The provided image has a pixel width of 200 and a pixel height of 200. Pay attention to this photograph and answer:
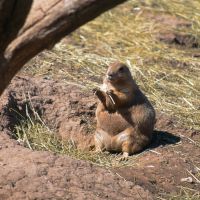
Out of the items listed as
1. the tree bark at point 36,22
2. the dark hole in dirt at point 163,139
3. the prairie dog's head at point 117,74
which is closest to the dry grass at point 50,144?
the dark hole in dirt at point 163,139

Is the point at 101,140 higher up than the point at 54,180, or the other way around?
the point at 54,180

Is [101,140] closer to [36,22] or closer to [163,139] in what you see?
[163,139]

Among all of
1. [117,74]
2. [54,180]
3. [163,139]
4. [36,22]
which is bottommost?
[163,139]

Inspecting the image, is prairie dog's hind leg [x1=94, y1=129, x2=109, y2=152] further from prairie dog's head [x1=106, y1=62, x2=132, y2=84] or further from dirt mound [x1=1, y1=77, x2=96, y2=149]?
prairie dog's head [x1=106, y1=62, x2=132, y2=84]

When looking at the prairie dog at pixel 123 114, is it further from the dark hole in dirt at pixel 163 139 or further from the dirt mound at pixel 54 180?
the dirt mound at pixel 54 180

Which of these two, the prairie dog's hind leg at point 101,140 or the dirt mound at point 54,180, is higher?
the dirt mound at point 54,180

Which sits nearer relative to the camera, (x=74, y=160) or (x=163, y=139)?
(x=74, y=160)

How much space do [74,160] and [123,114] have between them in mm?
1476

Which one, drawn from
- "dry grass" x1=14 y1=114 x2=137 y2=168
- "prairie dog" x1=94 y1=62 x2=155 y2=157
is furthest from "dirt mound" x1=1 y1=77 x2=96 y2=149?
"prairie dog" x1=94 y1=62 x2=155 y2=157

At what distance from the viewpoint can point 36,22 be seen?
13.9 feet

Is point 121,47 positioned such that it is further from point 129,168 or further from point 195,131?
point 129,168

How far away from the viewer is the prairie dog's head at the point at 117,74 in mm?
7586

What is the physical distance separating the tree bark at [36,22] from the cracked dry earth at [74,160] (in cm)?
174

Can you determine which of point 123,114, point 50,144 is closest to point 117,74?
point 123,114
